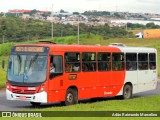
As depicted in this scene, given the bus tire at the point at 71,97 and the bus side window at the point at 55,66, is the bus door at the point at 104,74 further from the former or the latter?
the bus side window at the point at 55,66

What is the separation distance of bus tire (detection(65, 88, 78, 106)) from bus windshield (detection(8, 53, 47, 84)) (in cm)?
152

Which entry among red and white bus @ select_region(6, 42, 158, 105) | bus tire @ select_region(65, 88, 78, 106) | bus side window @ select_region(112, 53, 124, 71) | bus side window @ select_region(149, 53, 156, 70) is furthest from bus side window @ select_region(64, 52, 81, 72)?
bus side window @ select_region(149, 53, 156, 70)

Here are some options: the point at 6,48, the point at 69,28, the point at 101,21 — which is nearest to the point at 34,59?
the point at 6,48

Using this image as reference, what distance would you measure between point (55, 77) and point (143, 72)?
291 inches

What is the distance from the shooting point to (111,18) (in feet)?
310

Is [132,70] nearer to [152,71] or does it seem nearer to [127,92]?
[127,92]

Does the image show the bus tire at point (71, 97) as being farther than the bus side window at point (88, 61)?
No

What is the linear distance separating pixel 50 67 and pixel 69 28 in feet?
203

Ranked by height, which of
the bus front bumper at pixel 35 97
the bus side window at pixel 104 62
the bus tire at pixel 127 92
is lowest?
the bus tire at pixel 127 92

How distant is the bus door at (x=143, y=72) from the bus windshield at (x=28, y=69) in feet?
24.0

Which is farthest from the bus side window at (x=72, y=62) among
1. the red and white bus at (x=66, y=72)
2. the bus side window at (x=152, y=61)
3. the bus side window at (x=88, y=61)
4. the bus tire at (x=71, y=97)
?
the bus side window at (x=152, y=61)

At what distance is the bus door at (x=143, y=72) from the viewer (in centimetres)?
2448

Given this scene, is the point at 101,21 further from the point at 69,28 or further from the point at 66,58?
the point at 66,58

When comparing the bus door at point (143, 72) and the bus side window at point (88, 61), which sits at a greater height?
the bus side window at point (88, 61)
